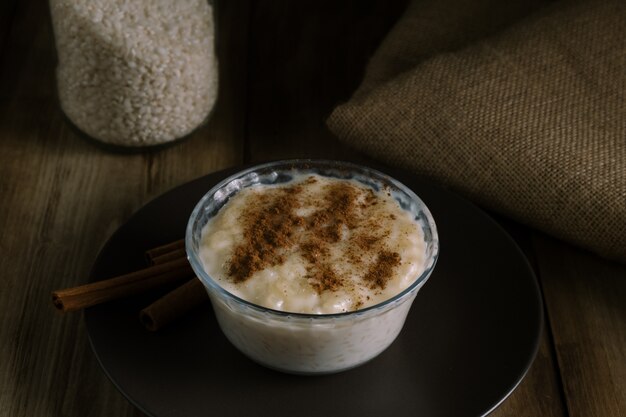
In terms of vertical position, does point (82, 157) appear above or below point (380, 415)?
below

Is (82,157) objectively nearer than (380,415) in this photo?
No

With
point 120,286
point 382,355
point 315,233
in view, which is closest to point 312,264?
point 315,233

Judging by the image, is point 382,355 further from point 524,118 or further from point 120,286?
point 524,118

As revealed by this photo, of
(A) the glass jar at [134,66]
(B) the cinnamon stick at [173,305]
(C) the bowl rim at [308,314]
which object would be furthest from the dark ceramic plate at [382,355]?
(A) the glass jar at [134,66]

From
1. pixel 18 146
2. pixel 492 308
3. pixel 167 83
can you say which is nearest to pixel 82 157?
pixel 18 146

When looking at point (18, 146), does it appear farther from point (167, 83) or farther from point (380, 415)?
point (380, 415)

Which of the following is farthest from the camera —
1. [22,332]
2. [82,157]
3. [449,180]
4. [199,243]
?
[82,157]

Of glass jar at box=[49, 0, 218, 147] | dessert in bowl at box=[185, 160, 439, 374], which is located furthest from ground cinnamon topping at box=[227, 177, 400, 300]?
glass jar at box=[49, 0, 218, 147]
